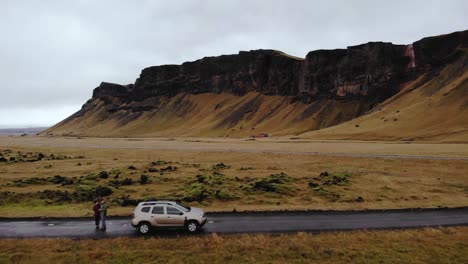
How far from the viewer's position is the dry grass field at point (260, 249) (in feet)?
60.4

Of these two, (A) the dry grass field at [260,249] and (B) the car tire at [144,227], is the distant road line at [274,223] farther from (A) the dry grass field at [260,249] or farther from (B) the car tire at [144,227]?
(A) the dry grass field at [260,249]

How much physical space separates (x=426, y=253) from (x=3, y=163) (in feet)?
225

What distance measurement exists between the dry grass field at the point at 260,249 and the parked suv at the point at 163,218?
4.21ft

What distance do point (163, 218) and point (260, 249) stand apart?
698 centimetres

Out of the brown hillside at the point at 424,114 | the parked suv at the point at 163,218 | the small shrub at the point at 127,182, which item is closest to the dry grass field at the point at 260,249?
the parked suv at the point at 163,218

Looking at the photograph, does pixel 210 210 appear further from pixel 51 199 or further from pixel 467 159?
pixel 467 159

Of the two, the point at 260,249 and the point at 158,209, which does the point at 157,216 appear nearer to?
the point at 158,209

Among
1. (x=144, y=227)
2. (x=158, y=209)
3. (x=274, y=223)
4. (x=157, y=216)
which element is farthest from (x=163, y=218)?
(x=274, y=223)

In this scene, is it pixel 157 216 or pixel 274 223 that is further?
pixel 274 223

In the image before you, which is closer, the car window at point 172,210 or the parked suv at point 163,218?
the parked suv at point 163,218

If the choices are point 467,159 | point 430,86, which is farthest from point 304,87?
point 467,159

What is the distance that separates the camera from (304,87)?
194m

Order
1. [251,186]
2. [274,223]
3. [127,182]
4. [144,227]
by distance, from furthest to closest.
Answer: [127,182], [251,186], [274,223], [144,227]

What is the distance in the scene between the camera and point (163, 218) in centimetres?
2308
